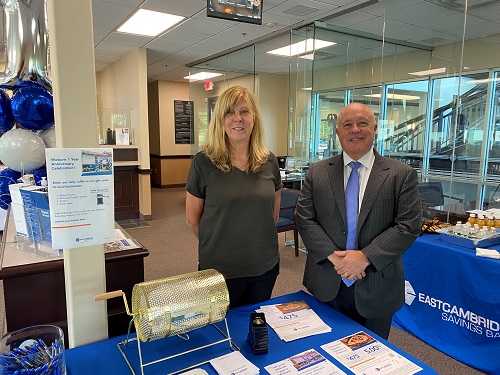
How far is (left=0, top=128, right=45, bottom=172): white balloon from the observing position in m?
1.86

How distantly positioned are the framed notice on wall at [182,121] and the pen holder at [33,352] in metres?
9.26

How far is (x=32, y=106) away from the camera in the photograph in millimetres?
1869

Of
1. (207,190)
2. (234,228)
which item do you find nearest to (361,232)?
(234,228)

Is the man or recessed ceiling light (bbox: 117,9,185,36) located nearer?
the man

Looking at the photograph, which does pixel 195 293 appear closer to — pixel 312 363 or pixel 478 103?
pixel 312 363

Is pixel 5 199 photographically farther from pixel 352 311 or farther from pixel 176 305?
pixel 352 311

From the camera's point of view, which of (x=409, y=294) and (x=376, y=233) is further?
(x=409, y=294)

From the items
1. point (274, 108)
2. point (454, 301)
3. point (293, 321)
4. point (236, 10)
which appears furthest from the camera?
point (274, 108)

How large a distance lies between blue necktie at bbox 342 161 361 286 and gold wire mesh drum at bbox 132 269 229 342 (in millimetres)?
690

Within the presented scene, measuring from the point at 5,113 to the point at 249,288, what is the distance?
66.6 inches

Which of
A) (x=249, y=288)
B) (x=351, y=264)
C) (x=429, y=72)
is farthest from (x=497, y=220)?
(x=429, y=72)

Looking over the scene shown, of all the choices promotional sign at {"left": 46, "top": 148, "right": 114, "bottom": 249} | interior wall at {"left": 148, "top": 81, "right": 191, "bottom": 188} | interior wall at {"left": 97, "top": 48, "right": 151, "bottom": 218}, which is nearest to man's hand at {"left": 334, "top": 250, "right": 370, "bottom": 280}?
promotional sign at {"left": 46, "top": 148, "right": 114, "bottom": 249}

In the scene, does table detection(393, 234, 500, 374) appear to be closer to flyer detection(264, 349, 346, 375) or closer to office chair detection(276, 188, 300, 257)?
flyer detection(264, 349, 346, 375)

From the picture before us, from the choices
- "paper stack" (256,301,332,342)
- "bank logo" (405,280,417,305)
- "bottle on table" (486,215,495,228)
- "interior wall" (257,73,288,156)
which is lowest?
"bank logo" (405,280,417,305)
